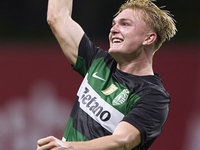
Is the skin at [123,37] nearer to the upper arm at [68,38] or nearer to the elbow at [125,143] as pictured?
the upper arm at [68,38]

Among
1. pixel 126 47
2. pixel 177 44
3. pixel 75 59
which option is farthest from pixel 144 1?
pixel 177 44

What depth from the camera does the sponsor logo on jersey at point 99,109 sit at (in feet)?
8.58

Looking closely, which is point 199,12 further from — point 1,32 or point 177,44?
point 1,32

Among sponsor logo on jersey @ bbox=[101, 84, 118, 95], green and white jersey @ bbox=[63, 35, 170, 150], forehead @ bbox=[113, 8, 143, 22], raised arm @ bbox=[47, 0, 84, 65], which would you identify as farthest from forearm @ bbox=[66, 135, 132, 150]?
forehead @ bbox=[113, 8, 143, 22]


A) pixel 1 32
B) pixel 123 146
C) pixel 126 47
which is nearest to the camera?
pixel 123 146

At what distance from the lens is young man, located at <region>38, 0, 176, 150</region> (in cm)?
253

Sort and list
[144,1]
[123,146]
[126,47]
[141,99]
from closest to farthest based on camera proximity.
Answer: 1. [123,146]
2. [141,99]
3. [126,47]
4. [144,1]

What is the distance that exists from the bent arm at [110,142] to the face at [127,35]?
0.57 m

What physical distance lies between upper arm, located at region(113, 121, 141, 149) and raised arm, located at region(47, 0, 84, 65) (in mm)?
698

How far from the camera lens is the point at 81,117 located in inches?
105

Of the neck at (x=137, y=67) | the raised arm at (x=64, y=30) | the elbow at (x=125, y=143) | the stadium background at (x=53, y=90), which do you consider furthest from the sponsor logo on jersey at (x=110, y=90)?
the stadium background at (x=53, y=90)

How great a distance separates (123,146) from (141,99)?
1.24ft

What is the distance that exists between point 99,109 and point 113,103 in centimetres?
10

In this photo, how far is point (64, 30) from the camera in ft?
9.32
